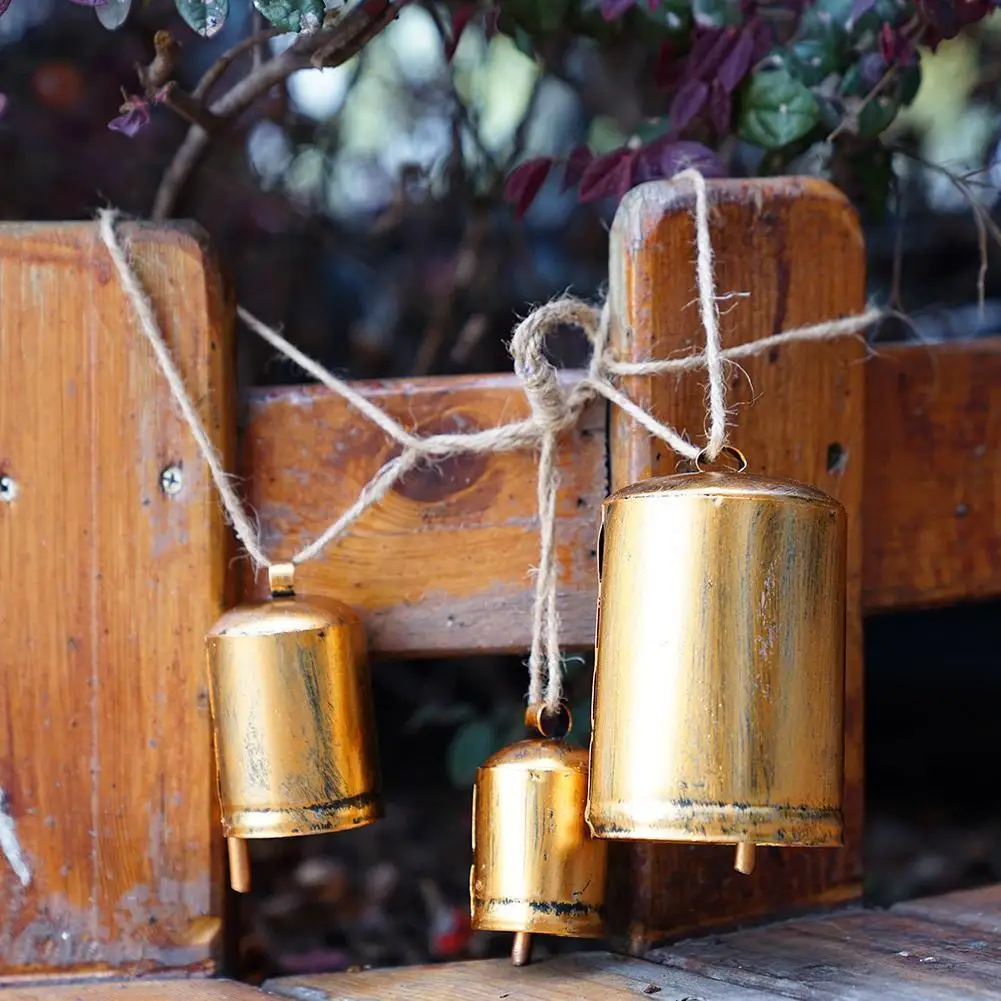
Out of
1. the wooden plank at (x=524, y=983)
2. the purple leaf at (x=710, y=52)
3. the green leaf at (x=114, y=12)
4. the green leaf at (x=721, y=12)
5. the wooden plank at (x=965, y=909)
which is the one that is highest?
the green leaf at (x=721, y=12)

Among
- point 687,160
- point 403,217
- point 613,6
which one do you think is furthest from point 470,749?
point 403,217

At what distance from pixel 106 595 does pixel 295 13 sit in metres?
0.45

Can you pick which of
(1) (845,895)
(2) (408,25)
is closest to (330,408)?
(1) (845,895)

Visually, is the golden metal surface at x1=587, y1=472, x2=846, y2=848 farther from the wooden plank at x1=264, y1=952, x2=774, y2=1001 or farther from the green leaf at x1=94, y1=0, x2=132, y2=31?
the green leaf at x1=94, y1=0, x2=132, y2=31

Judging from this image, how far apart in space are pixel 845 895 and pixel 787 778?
0.30 metres

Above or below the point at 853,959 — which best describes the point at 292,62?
above

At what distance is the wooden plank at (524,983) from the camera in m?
0.79

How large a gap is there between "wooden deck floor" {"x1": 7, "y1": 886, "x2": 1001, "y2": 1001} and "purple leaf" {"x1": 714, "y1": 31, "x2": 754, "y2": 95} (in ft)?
2.33

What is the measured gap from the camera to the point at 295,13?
32.0 inches

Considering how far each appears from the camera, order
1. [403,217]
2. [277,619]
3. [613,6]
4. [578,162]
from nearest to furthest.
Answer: [277,619]
[613,6]
[578,162]
[403,217]

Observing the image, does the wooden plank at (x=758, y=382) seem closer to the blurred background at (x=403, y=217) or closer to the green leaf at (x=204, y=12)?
the green leaf at (x=204, y=12)

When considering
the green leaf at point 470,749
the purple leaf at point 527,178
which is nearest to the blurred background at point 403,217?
the green leaf at point 470,749

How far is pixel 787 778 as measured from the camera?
0.74 metres

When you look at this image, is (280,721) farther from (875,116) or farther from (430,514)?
(875,116)
